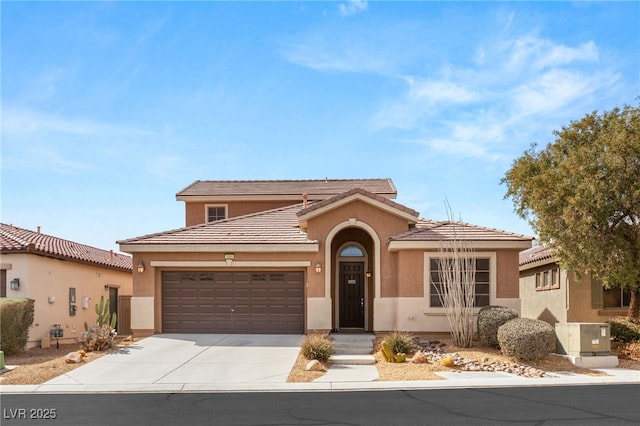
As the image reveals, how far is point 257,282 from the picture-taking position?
21.6m

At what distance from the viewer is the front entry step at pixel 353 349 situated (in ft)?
56.1

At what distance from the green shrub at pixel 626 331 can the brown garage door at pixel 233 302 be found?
980 centimetres

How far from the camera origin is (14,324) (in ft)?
59.6

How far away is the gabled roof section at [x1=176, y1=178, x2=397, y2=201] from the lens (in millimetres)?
27953

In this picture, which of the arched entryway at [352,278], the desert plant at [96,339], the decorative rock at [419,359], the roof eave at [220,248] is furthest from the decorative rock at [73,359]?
the arched entryway at [352,278]

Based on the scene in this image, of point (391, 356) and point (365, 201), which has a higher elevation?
point (365, 201)

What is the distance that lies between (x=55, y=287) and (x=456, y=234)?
44.9 feet

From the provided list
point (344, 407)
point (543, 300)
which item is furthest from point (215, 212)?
point (344, 407)

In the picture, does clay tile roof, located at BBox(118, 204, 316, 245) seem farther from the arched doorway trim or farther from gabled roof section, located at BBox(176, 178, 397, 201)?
gabled roof section, located at BBox(176, 178, 397, 201)

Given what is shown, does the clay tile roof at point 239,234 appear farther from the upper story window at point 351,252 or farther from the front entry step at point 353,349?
the front entry step at point 353,349

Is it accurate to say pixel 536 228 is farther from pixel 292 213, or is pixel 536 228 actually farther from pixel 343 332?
pixel 292 213

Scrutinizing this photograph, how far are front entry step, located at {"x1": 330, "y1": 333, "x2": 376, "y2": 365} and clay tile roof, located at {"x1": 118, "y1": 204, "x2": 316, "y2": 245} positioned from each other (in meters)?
3.42

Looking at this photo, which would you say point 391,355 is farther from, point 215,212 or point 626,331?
point 215,212

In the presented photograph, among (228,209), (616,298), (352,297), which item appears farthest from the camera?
(228,209)
